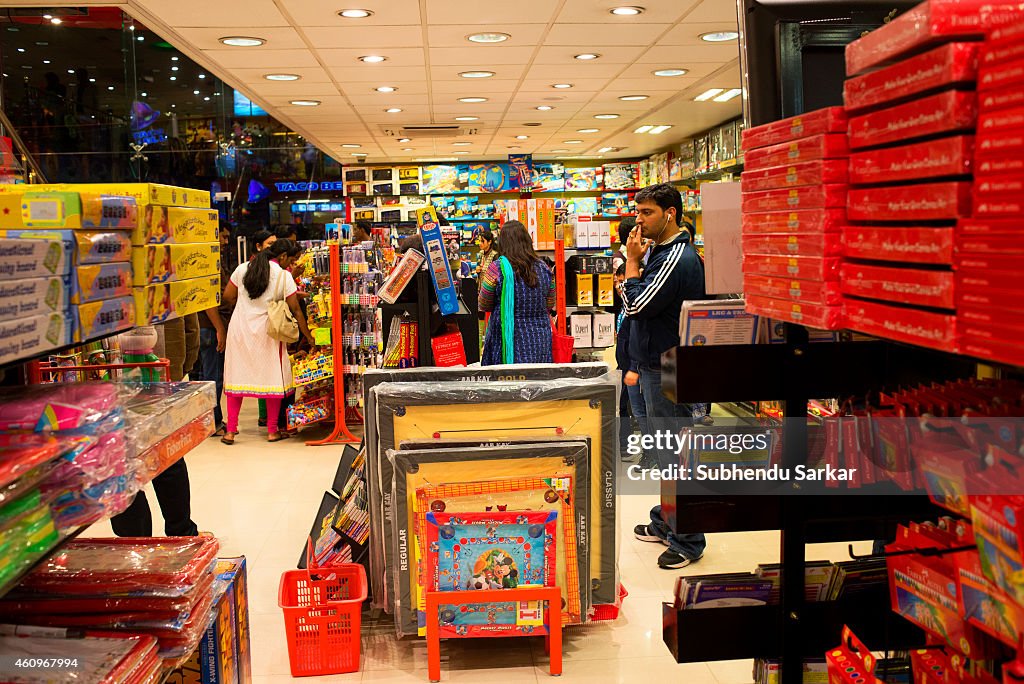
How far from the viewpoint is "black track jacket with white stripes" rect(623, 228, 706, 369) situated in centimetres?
452

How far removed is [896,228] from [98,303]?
1.42 metres

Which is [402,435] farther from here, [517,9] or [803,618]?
[517,9]

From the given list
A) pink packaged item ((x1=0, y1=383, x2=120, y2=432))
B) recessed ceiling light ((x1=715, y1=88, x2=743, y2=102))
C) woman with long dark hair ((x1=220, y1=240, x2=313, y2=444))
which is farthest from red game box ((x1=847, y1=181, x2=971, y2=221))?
recessed ceiling light ((x1=715, y1=88, x2=743, y2=102))

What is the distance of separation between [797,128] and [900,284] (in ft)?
1.40

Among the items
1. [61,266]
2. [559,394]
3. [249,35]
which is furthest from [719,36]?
[61,266]

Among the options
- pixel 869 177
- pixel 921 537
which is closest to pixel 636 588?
pixel 921 537

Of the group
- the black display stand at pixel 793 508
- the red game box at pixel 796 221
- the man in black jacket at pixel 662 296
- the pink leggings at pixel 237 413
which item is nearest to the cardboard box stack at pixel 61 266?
the black display stand at pixel 793 508

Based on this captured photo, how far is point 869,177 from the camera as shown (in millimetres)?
1468

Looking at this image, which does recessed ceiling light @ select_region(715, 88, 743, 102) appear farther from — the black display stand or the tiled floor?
the black display stand

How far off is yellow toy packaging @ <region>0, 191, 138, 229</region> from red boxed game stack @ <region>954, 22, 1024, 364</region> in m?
1.50

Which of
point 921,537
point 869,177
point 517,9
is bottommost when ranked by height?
point 921,537

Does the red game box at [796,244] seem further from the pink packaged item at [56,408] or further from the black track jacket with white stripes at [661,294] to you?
the black track jacket with white stripes at [661,294]

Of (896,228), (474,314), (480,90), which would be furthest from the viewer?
(480,90)

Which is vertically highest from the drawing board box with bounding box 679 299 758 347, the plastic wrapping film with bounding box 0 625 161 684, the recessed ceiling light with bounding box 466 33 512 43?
the recessed ceiling light with bounding box 466 33 512 43
